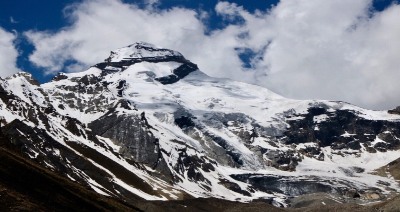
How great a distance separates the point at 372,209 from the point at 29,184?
5257 inches

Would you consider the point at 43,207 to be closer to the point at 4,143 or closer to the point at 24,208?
the point at 24,208

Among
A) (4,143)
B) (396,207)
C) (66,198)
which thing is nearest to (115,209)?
(66,198)

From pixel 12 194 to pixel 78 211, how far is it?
1537cm

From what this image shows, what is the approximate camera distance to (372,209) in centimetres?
19900

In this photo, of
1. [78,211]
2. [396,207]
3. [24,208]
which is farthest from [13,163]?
[396,207]

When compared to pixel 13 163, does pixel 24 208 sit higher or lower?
lower

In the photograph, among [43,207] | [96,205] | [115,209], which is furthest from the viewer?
[115,209]

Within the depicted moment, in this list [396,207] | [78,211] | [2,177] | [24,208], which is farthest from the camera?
[396,207]

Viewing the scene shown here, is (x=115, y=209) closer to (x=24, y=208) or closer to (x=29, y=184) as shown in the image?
(x=29, y=184)

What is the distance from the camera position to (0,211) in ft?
237

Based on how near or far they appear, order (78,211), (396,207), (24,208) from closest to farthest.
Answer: (24,208) < (78,211) < (396,207)

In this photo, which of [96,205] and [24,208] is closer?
[24,208]

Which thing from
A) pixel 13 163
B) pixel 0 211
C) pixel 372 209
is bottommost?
pixel 0 211

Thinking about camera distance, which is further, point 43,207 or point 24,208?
point 43,207
